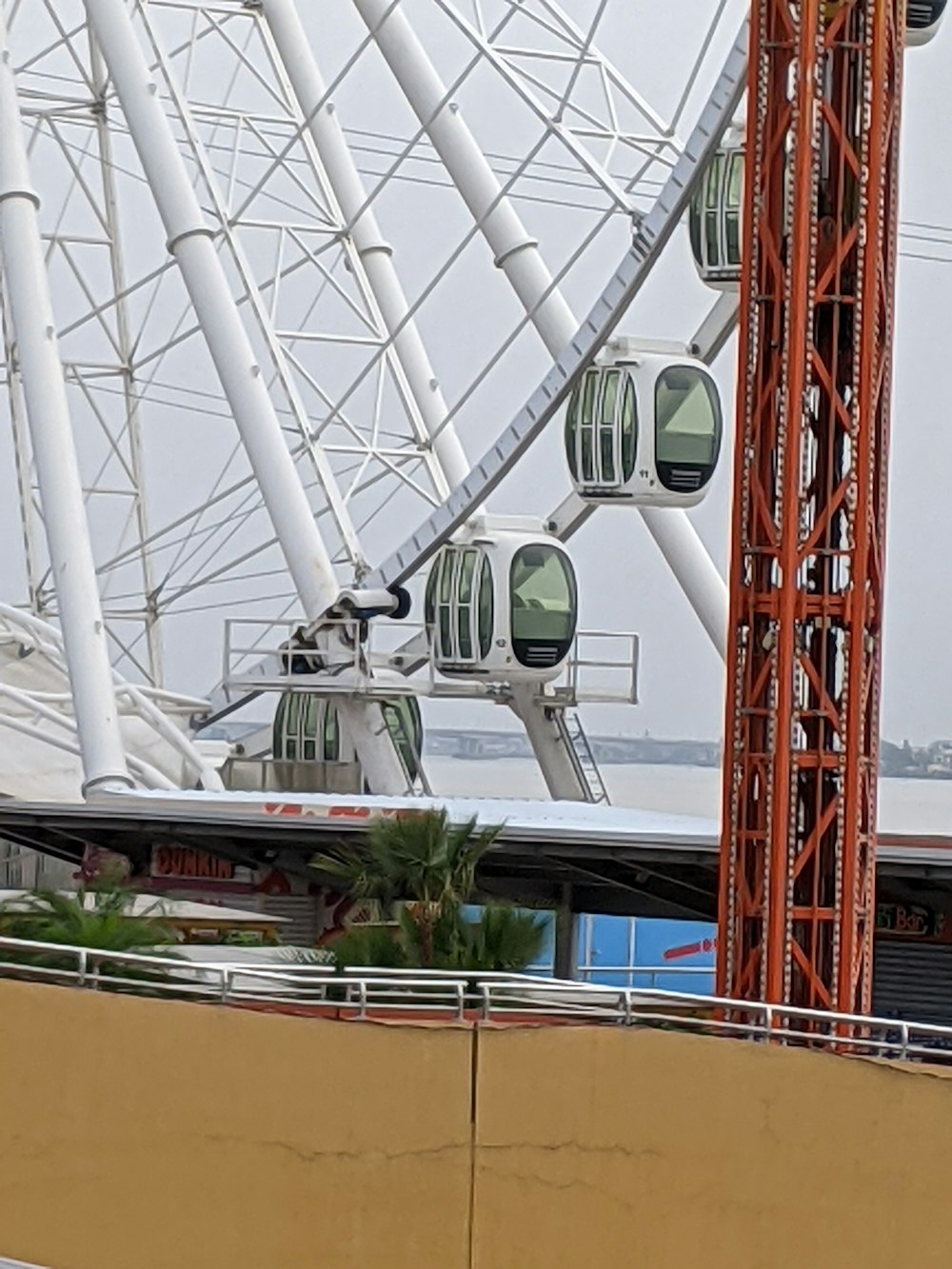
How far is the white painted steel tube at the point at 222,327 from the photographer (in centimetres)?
3042

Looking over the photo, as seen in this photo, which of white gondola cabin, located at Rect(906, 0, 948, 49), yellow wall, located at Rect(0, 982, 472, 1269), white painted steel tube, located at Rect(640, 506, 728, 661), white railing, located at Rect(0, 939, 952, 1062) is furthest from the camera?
white painted steel tube, located at Rect(640, 506, 728, 661)

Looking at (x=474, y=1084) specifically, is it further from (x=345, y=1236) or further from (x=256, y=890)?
(x=256, y=890)

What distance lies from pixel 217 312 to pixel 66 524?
2.98m

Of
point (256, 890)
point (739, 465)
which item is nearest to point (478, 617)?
point (256, 890)

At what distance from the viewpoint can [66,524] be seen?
97.1 feet

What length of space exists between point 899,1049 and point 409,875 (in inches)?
310

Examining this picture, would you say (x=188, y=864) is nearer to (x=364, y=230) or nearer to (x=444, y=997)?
(x=364, y=230)

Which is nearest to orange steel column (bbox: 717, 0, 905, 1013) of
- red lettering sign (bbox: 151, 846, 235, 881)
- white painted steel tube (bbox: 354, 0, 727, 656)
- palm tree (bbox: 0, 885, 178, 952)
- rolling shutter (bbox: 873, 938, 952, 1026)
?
palm tree (bbox: 0, 885, 178, 952)

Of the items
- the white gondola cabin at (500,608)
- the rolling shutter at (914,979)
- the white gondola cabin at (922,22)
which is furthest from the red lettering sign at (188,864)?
the white gondola cabin at (922,22)

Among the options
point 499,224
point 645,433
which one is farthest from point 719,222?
point 499,224

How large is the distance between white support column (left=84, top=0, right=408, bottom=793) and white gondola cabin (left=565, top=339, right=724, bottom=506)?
10.1ft

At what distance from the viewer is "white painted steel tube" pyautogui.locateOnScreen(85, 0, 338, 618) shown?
30.4 meters

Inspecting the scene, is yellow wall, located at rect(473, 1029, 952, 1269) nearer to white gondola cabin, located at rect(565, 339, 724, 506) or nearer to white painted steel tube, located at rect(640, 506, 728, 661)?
white gondola cabin, located at rect(565, 339, 724, 506)

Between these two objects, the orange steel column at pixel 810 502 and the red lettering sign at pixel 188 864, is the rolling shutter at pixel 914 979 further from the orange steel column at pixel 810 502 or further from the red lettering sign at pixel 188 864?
the orange steel column at pixel 810 502
